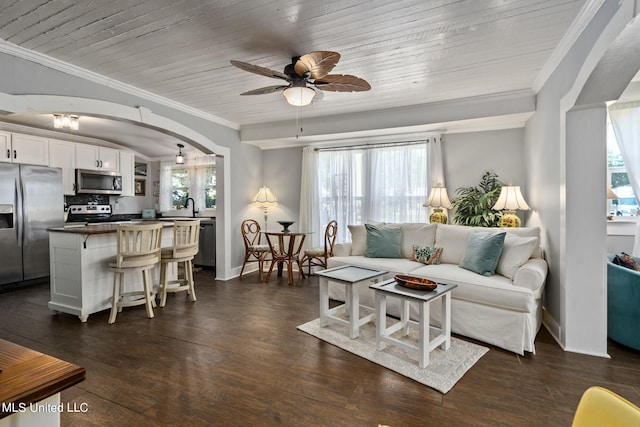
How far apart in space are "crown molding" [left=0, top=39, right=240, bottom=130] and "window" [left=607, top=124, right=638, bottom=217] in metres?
5.52

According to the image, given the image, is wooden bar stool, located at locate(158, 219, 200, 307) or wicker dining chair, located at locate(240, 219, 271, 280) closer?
wooden bar stool, located at locate(158, 219, 200, 307)

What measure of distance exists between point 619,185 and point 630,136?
2.18 ft

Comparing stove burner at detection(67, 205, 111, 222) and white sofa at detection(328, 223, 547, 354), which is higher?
stove burner at detection(67, 205, 111, 222)

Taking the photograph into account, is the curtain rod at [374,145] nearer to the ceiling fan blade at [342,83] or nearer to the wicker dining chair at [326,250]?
the wicker dining chair at [326,250]

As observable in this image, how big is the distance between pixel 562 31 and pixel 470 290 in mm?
2174

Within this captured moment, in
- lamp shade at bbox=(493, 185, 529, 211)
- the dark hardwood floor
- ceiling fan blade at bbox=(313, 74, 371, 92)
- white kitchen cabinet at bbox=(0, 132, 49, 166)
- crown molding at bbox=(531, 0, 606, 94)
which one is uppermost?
crown molding at bbox=(531, 0, 606, 94)

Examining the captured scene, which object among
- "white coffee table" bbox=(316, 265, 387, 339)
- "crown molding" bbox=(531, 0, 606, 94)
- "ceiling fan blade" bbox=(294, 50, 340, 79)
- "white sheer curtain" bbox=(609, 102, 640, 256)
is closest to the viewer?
"crown molding" bbox=(531, 0, 606, 94)

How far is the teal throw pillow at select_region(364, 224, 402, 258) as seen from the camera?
398 cm

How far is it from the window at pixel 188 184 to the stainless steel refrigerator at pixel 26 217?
A: 2.12 metres

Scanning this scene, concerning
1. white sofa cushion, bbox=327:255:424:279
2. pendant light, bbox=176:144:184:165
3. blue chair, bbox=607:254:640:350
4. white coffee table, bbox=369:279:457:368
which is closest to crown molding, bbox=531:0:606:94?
blue chair, bbox=607:254:640:350

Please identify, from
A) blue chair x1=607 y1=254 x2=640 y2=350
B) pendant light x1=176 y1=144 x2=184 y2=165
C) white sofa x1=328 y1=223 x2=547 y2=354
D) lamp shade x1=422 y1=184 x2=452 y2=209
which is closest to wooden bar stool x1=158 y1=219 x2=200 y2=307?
white sofa x1=328 y1=223 x2=547 y2=354

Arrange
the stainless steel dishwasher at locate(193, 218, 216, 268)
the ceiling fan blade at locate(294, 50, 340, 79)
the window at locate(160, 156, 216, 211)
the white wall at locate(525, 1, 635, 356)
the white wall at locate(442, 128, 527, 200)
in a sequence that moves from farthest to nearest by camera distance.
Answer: the window at locate(160, 156, 216, 211)
the stainless steel dishwasher at locate(193, 218, 216, 268)
the white wall at locate(442, 128, 527, 200)
the white wall at locate(525, 1, 635, 356)
the ceiling fan blade at locate(294, 50, 340, 79)

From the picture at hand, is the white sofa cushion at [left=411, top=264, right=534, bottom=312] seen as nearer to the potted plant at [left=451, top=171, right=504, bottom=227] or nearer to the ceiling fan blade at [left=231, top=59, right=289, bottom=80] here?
the potted plant at [left=451, top=171, right=504, bottom=227]

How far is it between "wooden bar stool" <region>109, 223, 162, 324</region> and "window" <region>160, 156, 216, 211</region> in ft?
10.6
